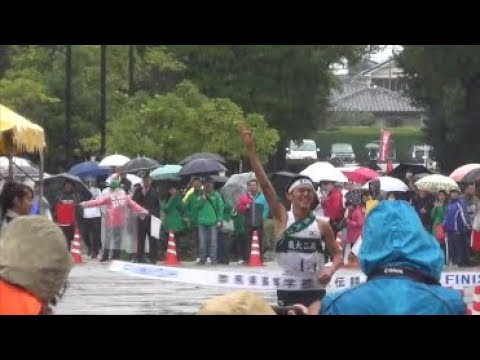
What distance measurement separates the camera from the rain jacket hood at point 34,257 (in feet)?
13.0

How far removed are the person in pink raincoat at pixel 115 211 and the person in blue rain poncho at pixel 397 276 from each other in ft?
62.7

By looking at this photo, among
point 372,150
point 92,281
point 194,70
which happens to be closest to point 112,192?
point 92,281

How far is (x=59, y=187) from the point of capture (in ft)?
84.2

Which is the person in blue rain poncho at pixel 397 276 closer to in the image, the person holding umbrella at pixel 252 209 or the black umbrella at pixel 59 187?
the person holding umbrella at pixel 252 209

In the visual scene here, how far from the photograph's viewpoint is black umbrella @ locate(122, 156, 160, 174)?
27.1m

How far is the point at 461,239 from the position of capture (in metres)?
23.4

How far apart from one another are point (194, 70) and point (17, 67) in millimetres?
6255

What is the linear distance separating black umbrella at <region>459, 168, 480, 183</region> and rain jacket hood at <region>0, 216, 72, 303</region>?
23637mm

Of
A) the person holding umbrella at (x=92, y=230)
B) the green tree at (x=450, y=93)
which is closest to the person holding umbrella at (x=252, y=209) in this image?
the person holding umbrella at (x=92, y=230)

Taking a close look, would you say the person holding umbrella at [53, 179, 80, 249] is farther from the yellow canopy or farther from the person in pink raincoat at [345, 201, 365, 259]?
the yellow canopy

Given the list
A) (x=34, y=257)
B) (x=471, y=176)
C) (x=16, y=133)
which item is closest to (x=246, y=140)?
(x=16, y=133)

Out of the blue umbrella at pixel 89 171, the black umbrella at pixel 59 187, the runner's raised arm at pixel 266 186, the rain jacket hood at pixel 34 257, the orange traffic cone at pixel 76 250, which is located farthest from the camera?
the blue umbrella at pixel 89 171

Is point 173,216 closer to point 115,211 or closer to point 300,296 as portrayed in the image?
point 115,211

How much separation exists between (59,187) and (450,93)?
1909cm
